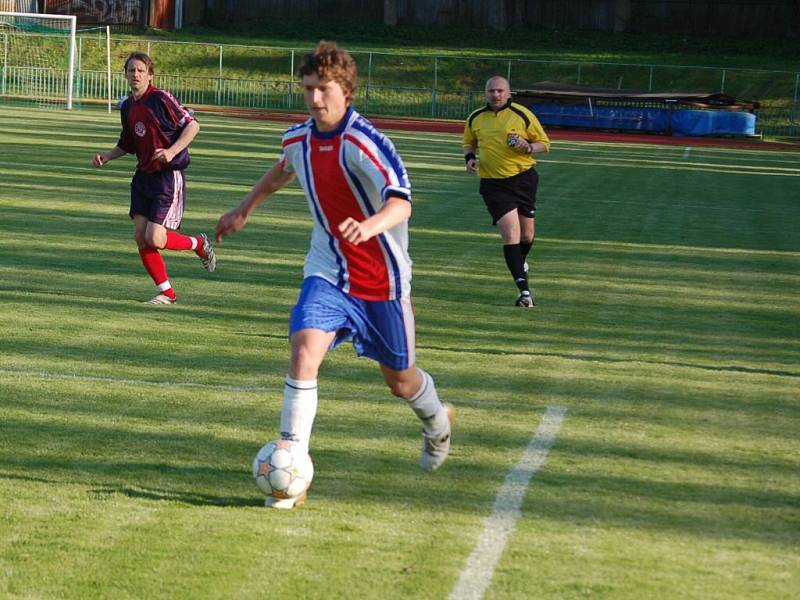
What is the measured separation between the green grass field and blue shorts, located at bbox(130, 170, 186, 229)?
0.74 metres

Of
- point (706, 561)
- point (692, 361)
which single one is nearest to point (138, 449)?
point (706, 561)

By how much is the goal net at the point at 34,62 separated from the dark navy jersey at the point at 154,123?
107ft

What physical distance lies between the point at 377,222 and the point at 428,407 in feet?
3.51

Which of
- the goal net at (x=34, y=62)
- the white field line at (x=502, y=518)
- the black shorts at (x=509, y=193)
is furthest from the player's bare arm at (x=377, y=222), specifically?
the goal net at (x=34, y=62)

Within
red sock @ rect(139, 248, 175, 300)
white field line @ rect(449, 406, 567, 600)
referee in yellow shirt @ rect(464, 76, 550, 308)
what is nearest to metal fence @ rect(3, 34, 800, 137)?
referee in yellow shirt @ rect(464, 76, 550, 308)

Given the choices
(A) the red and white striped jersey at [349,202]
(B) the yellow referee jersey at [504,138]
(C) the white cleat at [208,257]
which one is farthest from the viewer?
(B) the yellow referee jersey at [504,138]

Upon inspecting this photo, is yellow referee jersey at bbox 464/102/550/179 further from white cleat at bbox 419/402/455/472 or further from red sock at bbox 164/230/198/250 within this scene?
white cleat at bbox 419/402/455/472

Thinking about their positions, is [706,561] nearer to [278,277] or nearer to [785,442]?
[785,442]

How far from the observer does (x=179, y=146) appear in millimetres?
Result: 10977

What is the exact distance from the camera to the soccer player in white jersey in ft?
19.0

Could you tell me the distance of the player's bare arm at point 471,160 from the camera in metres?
12.4

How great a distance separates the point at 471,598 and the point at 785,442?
3208 mm

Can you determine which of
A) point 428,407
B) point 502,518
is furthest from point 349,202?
point 502,518

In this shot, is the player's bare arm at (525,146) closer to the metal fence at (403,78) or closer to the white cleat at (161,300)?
the white cleat at (161,300)
